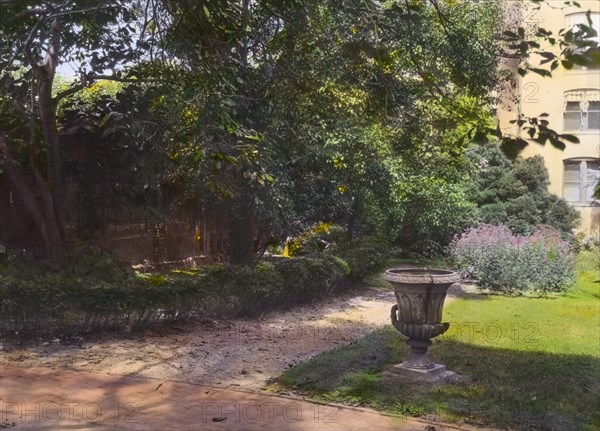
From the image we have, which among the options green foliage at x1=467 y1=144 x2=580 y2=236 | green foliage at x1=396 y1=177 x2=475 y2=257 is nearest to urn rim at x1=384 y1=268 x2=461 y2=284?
green foliage at x1=396 y1=177 x2=475 y2=257

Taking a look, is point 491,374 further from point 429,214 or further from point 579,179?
point 579,179

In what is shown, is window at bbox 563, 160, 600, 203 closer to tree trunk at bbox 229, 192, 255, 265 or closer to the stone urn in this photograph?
tree trunk at bbox 229, 192, 255, 265

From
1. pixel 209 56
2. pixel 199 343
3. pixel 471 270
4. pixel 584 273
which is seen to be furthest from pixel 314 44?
pixel 584 273

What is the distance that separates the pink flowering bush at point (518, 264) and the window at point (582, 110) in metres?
14.1

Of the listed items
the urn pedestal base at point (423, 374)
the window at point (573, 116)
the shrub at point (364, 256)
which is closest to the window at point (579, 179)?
the window at point (573, 116)

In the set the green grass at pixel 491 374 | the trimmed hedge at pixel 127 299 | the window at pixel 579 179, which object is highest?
the window at pixel 579 179

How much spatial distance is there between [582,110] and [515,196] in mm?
7370

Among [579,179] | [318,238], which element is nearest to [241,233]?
[318,238]

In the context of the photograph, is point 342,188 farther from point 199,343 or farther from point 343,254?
point 199,343

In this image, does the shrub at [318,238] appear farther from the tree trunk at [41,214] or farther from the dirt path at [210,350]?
the tree trunk at [41,214]

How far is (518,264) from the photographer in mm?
16281

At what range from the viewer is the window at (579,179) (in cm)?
3023

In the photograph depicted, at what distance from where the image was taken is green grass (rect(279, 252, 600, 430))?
6993mm

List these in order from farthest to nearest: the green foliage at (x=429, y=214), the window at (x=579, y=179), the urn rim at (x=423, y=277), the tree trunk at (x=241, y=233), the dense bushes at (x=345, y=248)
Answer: the window at (x=579, y=179) → the green foliage at (x=429, y=214) → the dense bushes at (x=345, y=248) → the tree trunk at (x=241, y=233) → the urn rim at (x=423, y=277)
